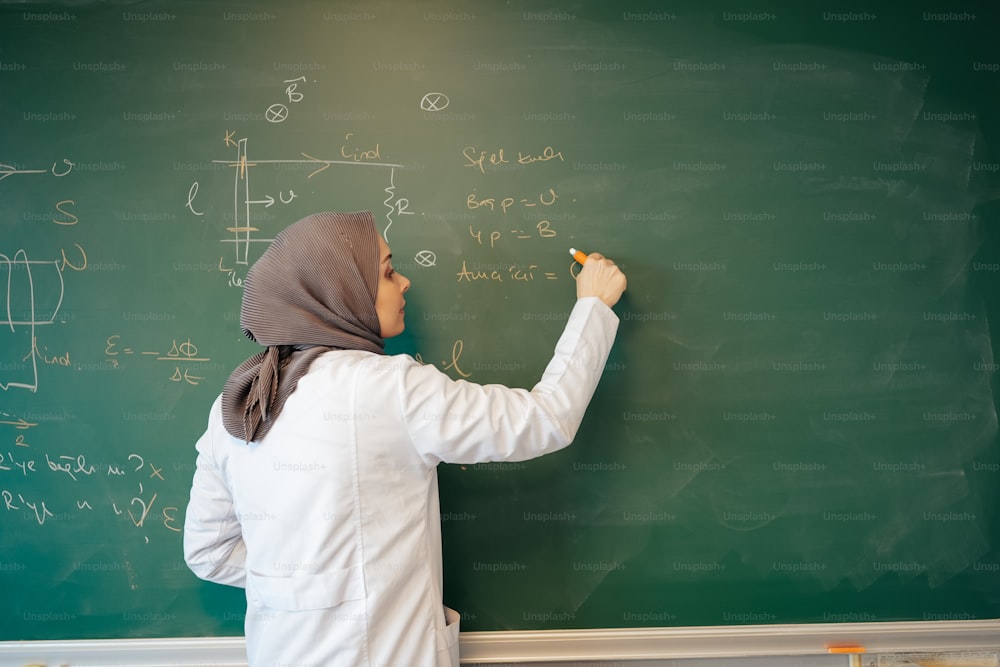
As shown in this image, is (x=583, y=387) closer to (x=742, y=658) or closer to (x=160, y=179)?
(x=742, y=658)

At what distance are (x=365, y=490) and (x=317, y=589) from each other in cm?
25

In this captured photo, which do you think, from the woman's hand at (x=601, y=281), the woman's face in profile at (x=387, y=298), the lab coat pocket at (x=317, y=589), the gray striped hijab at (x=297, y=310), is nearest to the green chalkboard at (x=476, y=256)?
the woman's hand at (x=601, y=281)

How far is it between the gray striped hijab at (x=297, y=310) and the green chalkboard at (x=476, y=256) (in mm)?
Result: 343

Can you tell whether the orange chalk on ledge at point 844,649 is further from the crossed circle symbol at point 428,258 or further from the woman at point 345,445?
the crossed circle symbol at point 428,258

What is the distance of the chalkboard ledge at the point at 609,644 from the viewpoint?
1857mm

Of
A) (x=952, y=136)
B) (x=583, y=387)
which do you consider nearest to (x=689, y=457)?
(x=583, y=387)

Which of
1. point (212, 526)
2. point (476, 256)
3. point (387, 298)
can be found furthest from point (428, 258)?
point (212, 526)

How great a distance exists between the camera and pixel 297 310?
58.6 inches

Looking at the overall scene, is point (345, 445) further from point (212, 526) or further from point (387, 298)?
point (212, 526)

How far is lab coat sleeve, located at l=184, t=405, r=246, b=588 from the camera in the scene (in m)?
1.64

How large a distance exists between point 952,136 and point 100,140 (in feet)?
8.01

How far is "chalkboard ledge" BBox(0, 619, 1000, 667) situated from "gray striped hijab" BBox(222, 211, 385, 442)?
0.83m

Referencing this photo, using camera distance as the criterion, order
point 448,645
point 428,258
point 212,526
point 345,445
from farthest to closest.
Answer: point 428,258 < point 212,526 < point 448,645 < point 345,445

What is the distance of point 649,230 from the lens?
73.9 inches
